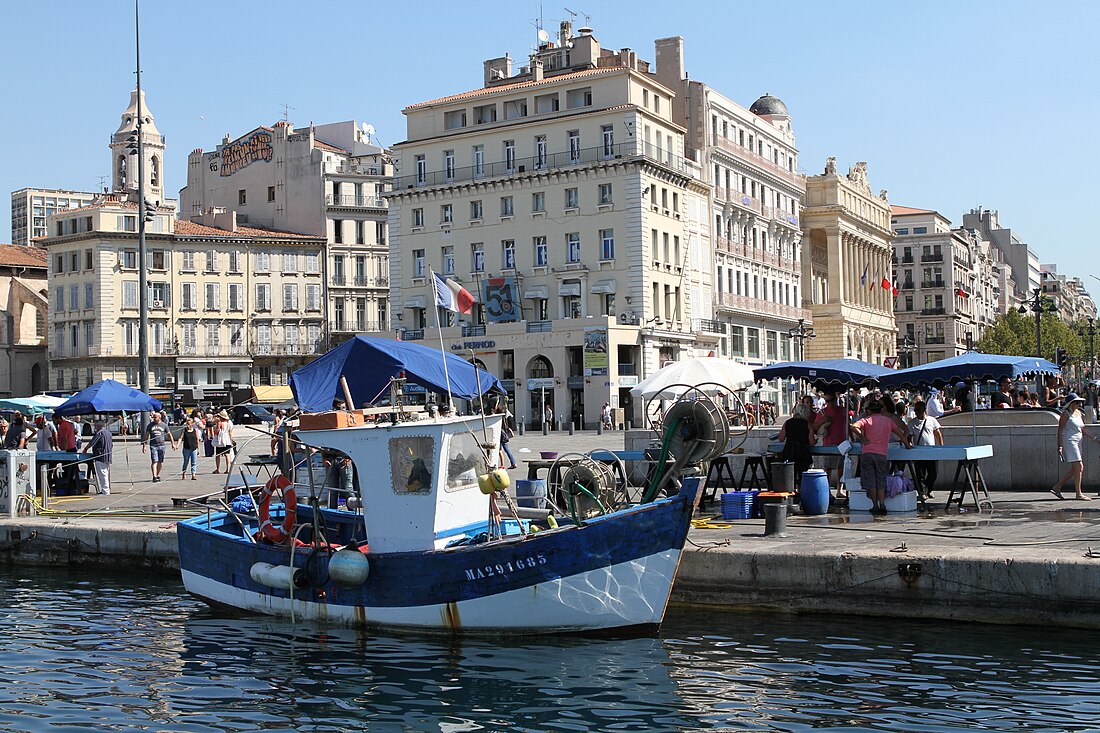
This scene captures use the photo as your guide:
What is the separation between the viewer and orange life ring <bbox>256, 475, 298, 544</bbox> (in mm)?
16062

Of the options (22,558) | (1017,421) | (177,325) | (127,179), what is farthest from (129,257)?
(1017,421)

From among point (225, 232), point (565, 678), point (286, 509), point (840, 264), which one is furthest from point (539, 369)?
point (565, 678)

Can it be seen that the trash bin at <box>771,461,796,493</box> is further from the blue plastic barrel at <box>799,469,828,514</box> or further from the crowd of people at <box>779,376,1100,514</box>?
the crowd of people at <box>779,376,1100,514</box>

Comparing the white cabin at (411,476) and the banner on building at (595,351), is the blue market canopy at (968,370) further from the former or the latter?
the banner on building at (595,351)

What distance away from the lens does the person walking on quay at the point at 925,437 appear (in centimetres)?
2052

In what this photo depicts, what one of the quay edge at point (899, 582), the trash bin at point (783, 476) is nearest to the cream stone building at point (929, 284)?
the trash bin at point (783, 476)

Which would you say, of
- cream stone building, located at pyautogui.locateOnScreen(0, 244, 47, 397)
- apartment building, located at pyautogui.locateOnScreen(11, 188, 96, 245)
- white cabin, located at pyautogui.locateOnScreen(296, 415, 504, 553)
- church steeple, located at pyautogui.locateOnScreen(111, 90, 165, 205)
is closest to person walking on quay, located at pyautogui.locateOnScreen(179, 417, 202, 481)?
white cabin, located at pyautogui.locateOnScreen(296, 415, 504, 553)

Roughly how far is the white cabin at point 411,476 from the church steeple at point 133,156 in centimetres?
9676

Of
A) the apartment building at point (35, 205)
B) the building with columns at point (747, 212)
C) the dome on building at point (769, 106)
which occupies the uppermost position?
the apartment building at point (35, 205)

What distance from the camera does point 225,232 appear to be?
87625 mm

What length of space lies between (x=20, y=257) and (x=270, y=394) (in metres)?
26.5

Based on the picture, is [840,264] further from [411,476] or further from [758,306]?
[411,476]

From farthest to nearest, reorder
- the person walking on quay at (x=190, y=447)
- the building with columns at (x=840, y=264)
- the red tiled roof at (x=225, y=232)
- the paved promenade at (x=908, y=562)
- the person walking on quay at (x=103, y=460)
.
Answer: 1. the building with columns at (x=840, y=264)
2. the red tiled roof at (x=225, y=232)
3. the person walking on quay at (x=190, y=447)
4. the person walking on quay at (x=103, y=460)
5. the paved promenade at (x=908, y=562)

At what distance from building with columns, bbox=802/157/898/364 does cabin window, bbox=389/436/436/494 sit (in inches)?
3099
